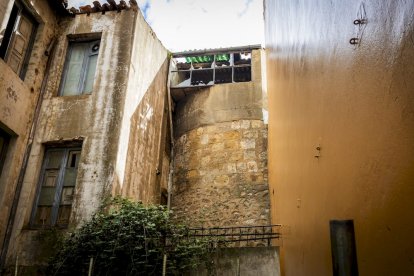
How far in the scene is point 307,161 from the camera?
406cm

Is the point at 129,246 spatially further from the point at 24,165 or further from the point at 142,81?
the point at 142,81

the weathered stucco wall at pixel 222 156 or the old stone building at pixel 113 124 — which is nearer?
the old stone building at pixel 113 124

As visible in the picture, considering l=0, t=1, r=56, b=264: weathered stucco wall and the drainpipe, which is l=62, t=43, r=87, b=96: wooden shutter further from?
l=0, t=1, r=56, b=264: weathered stucco wall

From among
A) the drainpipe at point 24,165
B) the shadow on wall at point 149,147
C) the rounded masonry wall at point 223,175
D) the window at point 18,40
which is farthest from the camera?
the rounded masonry wall at point 223,175

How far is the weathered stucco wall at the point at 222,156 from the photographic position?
10617mm

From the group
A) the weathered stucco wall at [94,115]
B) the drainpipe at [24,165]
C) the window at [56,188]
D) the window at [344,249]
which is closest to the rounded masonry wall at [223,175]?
the weathered stucco wall at [94,115]

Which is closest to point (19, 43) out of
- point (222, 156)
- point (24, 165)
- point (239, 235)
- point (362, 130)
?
point (24, 165)

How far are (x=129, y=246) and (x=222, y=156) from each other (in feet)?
17.7

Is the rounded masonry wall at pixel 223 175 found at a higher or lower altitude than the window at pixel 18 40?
lower

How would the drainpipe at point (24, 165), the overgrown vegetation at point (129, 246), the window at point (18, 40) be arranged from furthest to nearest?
the window at point (18, 40) → the drainpipe at point (24, 165) → the overgrown vegetation at point (129, 246)

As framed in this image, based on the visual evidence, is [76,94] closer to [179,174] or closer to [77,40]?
[77,40]

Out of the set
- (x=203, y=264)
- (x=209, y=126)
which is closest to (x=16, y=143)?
(x=203, y=264)

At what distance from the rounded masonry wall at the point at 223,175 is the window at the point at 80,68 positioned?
3947 mm

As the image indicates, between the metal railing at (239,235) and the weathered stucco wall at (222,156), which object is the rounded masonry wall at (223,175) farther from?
the metal railing at (239,235)
